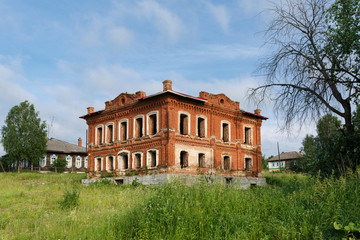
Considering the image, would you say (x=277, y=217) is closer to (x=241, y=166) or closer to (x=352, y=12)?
(x=352, y=12)

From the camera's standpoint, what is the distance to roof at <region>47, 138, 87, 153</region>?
4541cm

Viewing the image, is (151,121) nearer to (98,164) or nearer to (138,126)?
(138,126)

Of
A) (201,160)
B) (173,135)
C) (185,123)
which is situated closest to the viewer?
(173,135)

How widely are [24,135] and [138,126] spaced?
73.9ft

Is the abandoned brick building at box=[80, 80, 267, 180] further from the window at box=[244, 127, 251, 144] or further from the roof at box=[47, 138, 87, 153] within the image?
the roof at box=[47, 138, 87, 153]

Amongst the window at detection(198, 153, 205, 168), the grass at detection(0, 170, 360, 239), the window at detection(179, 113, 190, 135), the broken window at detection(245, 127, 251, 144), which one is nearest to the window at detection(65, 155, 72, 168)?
the window at detection(179, 113, 190, 135)

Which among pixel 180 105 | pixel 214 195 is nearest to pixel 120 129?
pixel 180 105

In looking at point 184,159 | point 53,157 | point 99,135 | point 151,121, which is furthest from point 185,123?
point 53,157

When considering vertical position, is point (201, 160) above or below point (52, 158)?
below

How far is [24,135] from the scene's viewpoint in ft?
131

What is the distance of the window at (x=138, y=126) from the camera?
965 inches

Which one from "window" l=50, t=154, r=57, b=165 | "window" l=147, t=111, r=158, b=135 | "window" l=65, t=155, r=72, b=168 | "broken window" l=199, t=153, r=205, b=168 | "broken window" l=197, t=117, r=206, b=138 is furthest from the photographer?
"window" l=65, t=155, r=72, b=168

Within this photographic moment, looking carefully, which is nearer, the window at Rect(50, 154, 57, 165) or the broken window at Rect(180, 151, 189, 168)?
the broken window at Rect(180, 151, 189, 168)

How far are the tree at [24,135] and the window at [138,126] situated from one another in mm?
21402
